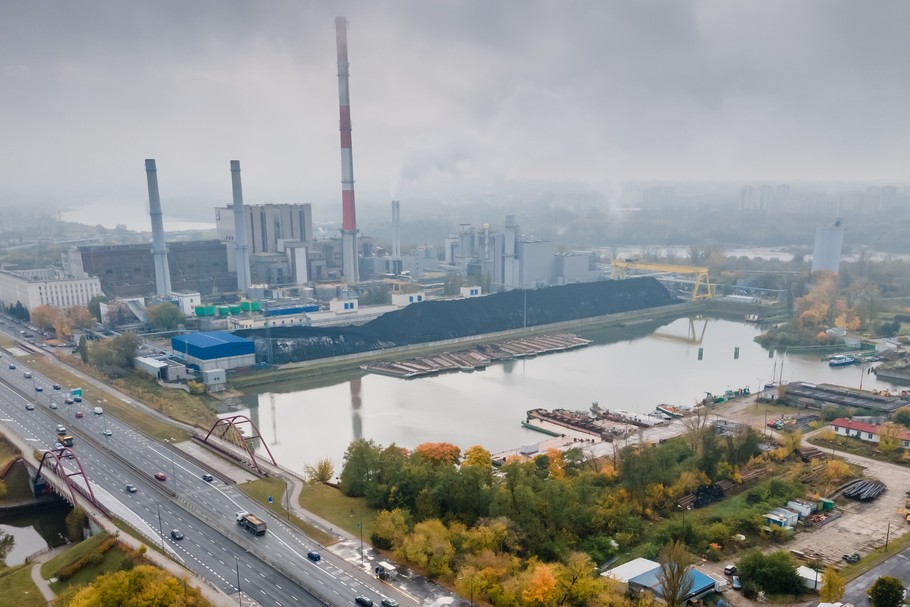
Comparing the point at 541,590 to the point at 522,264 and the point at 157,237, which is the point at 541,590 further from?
the point at 522,264

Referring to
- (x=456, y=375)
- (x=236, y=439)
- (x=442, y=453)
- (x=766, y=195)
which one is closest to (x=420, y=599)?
(x=442, y=453)

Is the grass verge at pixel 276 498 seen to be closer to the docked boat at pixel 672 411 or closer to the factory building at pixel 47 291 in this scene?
the docked boat at pixel 672 411

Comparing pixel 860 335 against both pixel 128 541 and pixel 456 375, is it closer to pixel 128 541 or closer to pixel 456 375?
pixel 456 375

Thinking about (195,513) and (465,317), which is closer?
(195,513)

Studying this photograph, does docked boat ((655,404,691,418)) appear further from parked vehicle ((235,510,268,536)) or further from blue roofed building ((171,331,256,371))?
blue roofed building ((171,331,256,371))

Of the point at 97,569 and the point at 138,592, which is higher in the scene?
the point at 138,592

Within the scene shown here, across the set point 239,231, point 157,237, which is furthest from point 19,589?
point 239,231
